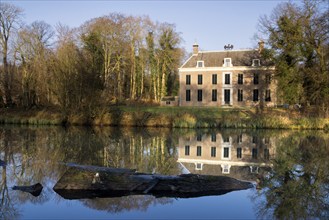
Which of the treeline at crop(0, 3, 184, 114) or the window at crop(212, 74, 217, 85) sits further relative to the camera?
the window at crop(212, 74, 217, 85)

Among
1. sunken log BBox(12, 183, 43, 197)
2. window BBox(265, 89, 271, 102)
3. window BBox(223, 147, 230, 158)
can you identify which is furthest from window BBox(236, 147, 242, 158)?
window BBox(265, 89, 271, 102)

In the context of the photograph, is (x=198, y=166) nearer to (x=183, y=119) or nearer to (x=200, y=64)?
(x=183, y=119)

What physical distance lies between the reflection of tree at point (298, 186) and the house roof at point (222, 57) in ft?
69.9

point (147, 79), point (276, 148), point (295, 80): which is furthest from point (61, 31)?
point (276, 148)

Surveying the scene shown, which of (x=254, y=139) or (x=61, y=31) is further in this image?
(x=61, y=31)

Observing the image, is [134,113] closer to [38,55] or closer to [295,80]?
[38,55]

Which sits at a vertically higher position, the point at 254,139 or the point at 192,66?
the point at 192,66

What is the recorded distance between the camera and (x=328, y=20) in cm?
2092

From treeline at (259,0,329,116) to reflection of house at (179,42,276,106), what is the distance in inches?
201

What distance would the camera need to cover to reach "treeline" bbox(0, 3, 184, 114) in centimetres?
2142

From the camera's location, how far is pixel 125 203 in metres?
6.25

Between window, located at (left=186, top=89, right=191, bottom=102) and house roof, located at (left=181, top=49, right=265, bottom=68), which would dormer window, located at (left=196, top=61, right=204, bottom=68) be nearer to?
house roof, located at (left=181, top=49, right=265, bottom=68)

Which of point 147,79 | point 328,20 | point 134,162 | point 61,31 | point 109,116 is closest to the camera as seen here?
point 134,162

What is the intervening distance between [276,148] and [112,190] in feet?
28.2
